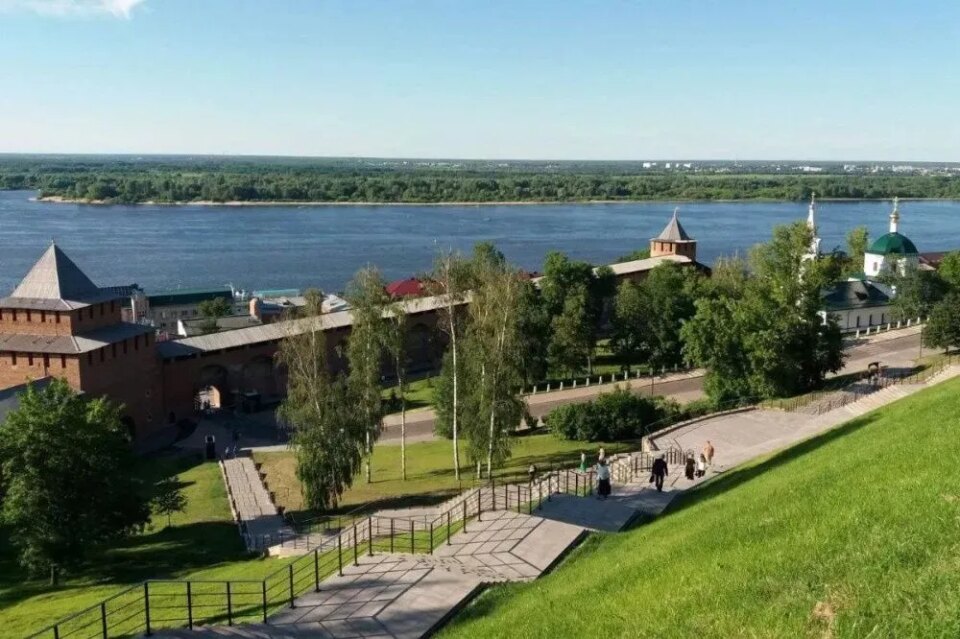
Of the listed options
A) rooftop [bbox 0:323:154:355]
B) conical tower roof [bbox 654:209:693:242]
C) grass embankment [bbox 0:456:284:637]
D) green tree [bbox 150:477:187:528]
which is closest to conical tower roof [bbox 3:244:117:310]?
rooftop [bbox 0:323:154:355]

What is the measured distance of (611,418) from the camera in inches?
875

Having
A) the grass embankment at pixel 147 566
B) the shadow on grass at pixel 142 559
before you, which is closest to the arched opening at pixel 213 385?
the grass embankment at pixel 147 566

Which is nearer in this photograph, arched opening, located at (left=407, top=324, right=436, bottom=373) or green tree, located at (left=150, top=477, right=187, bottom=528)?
green tree, located at (left=150, top=477, right=187, bottom=528)

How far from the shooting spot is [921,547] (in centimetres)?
662

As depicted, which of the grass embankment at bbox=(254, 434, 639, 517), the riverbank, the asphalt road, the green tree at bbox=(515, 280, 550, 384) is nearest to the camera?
the grass embankment at bbox=(254, 434, 639, 517)

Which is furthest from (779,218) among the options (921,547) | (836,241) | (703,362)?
(921,547)

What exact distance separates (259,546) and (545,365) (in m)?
16.8

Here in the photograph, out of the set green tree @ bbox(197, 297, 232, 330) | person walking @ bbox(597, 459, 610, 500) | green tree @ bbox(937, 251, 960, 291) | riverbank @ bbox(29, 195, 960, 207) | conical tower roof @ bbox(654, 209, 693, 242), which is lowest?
green tree @ bbox(197, 297, 232, 330)

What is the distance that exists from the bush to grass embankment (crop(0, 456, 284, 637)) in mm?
8862

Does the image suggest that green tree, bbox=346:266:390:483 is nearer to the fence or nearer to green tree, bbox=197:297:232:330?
the fence

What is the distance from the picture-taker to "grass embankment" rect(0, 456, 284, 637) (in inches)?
507

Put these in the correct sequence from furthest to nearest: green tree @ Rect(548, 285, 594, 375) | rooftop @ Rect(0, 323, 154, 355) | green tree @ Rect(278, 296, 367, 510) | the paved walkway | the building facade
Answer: green tree @ Rect(548, 285, 594, 375)
the building facade
rooftop @ Rect(0, 323, 154, 355)
green tree @ Rect(278, 296, 367, 510)
the paved walkway

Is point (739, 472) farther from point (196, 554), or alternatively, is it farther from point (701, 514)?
point (196, 554)

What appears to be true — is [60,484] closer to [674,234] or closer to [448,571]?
[448,571]
